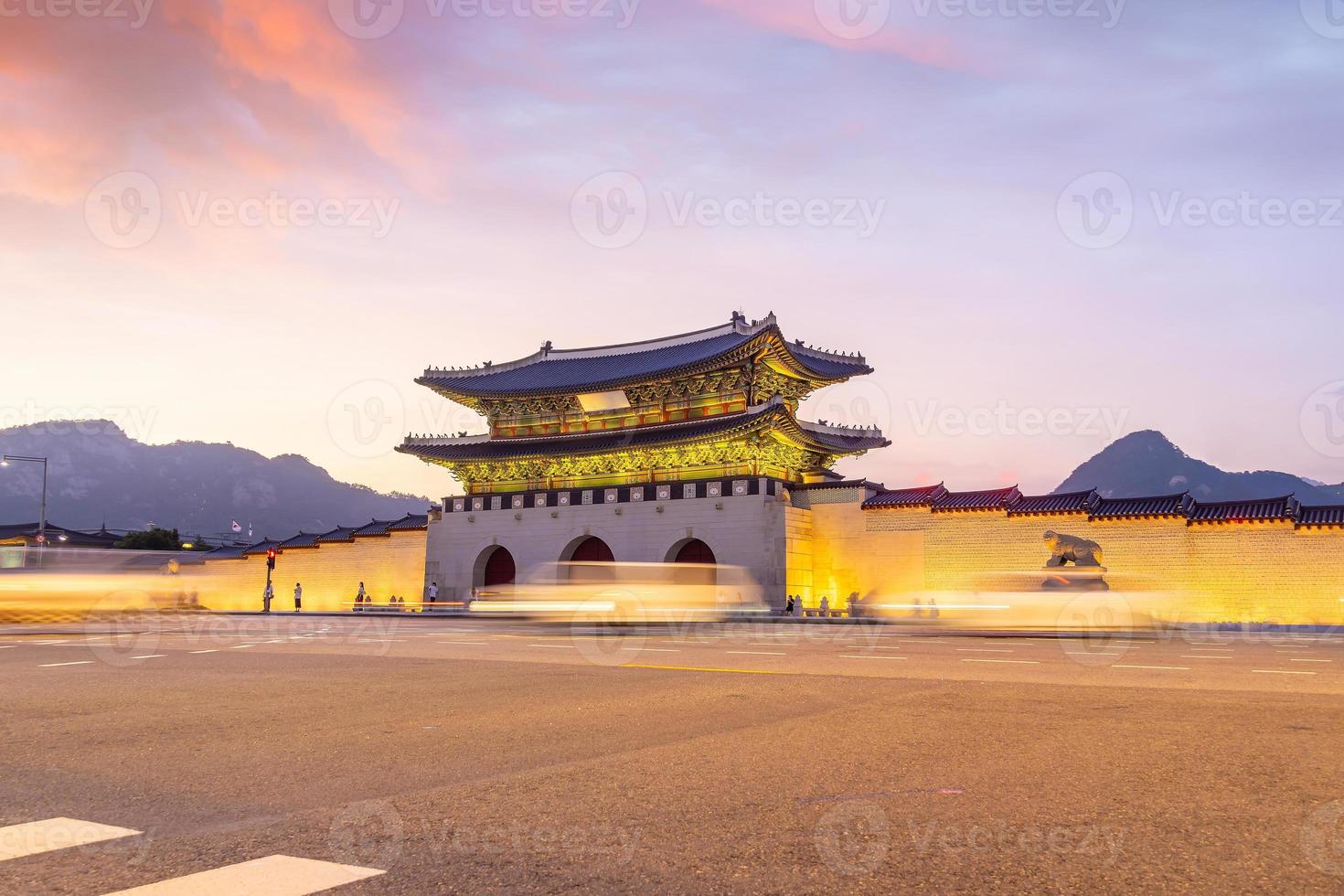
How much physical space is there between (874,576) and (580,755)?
3187cm

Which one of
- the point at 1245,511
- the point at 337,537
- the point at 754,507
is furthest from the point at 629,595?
the point at 337,537

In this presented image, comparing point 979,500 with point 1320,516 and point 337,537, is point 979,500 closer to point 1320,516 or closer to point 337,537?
point 1320,516

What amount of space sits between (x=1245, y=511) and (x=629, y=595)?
19904 millimetres

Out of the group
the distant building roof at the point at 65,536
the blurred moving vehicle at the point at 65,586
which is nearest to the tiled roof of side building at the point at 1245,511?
the blurred moving vehicle at the point at 65,586

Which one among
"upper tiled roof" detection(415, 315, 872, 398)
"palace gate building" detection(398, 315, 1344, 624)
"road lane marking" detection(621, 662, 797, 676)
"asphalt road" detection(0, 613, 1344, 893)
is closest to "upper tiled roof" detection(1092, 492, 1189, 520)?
"palace gate building" detection(398, 315, 1344, 624)

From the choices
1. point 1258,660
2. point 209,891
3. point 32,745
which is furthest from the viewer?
point 1258,660

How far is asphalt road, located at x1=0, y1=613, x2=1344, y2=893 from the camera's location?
3.56m

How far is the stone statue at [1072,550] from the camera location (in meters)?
31.0

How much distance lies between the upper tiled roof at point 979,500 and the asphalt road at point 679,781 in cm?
2319

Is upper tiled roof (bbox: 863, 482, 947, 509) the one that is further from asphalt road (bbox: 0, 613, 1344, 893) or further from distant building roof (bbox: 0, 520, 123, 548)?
distant building roof (bbox: 0, 520, 123, 548)

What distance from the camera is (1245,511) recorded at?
3042cm

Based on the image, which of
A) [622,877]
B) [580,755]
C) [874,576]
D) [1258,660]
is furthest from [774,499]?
[622,877]

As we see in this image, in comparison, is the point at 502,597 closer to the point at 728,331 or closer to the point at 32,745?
the point at 728,331

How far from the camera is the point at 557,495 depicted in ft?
146
